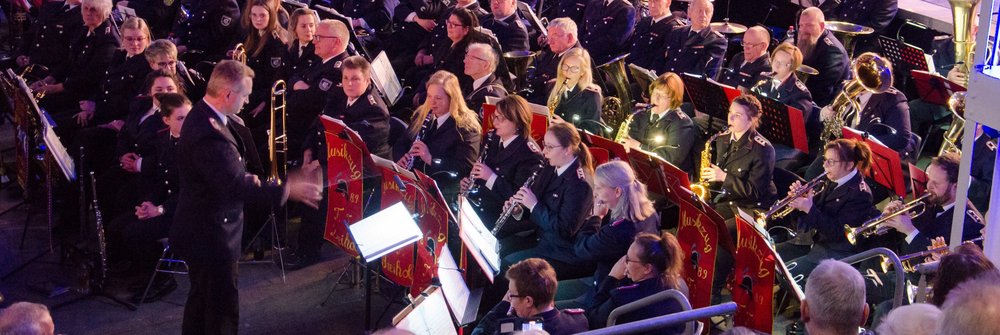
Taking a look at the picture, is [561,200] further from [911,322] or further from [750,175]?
[911,322]

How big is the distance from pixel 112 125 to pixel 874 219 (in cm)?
621

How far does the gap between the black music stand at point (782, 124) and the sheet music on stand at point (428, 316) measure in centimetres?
387

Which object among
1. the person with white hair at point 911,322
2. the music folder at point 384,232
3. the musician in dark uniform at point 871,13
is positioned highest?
the person with white hair at point 911,322

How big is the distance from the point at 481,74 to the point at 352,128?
146cm

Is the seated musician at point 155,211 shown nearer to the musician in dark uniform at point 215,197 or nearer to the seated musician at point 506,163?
→ the musician in dark uniform at point 215,197

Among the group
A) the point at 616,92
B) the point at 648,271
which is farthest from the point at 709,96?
the point at 648,271


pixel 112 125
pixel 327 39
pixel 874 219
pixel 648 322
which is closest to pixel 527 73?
pixel 327 39

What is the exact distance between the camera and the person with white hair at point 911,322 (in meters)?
4.29

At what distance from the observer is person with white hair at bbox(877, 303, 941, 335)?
14.1ft

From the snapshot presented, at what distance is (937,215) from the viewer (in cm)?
686

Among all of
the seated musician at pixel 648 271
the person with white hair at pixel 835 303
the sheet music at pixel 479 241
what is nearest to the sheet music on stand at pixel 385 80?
the sheet music at pixel 479 241

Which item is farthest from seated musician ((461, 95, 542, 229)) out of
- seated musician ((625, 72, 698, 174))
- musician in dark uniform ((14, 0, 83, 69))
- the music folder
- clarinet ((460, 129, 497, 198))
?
musician in dark uniform ((14, 0, 83, 69))

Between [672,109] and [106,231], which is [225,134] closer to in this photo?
[106,231]

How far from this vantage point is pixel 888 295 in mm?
6629
